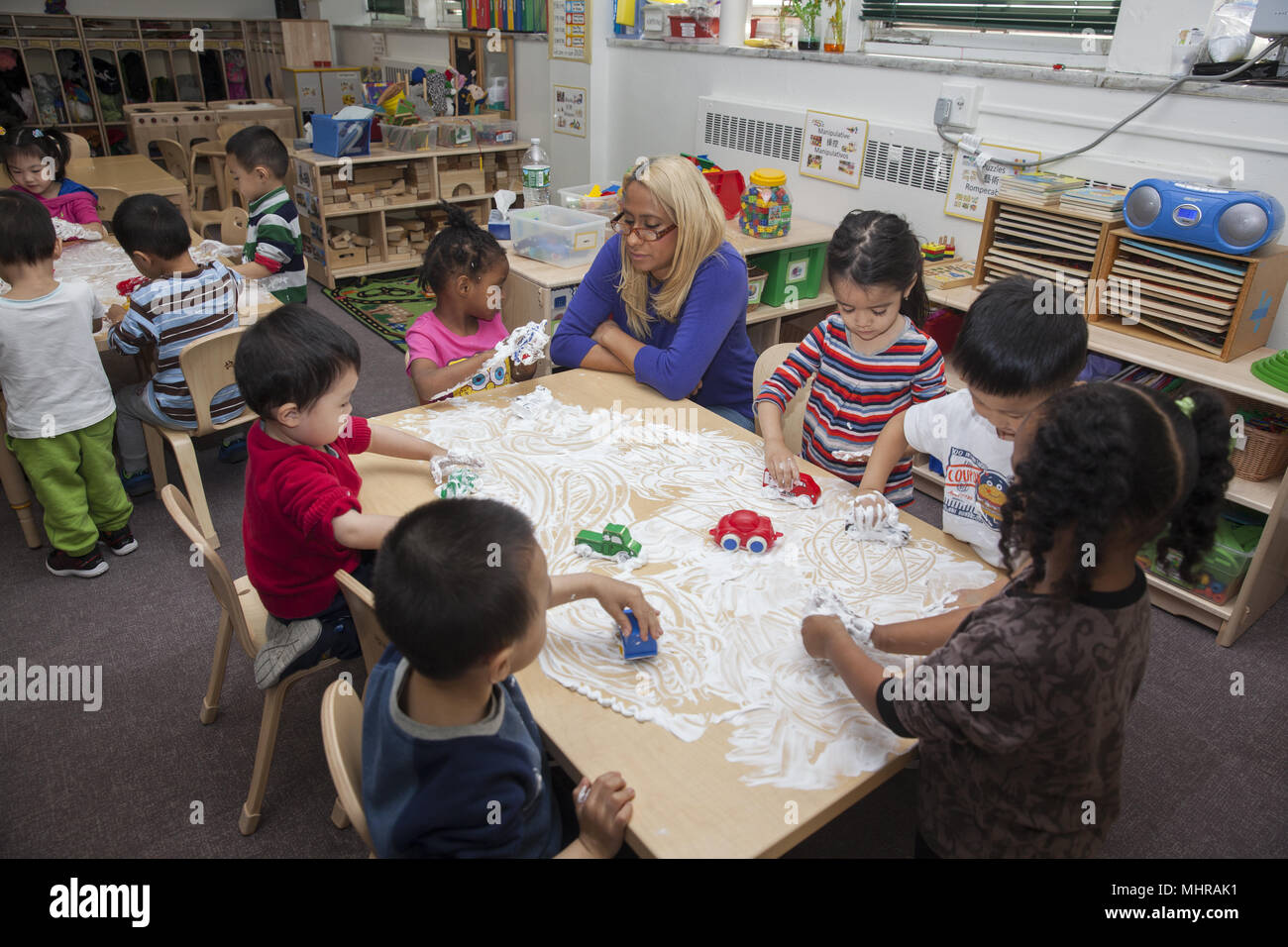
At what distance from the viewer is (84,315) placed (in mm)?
2434

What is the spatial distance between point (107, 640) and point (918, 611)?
230 cm

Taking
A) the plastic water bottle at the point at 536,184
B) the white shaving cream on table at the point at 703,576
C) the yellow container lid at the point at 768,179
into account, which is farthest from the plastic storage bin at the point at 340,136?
the white shaving cream on table at the point at 703,576

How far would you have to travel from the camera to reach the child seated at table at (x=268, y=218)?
3330 mm

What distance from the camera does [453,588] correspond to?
36.9 inches

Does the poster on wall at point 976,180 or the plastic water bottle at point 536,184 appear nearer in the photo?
the poster on wall at point 976,180

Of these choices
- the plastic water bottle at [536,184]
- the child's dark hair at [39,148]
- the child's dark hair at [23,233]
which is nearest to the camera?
the child's dark hair at [23,233]

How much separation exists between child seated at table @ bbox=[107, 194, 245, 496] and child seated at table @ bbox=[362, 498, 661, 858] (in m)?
1.99

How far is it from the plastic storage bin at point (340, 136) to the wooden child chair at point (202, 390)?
2698mm

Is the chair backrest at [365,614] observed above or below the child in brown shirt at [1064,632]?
below

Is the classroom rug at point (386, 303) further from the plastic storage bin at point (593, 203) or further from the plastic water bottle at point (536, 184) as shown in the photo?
the plastic storage bin at point (593, 203)

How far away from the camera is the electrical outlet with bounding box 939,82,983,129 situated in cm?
321

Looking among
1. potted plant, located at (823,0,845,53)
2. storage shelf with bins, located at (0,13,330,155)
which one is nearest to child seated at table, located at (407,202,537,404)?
potted plant, located at (823,0,845,53)

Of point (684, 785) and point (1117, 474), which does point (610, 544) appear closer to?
point (684, 785)

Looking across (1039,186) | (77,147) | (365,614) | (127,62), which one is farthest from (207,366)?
(127,62)
